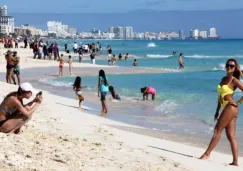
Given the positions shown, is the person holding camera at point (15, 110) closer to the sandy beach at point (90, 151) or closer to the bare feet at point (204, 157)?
the sandy beach at point (90, 151)

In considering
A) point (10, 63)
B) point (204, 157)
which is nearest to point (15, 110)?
point (204, 157)

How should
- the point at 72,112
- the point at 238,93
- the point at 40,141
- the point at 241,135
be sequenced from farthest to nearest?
the point at 238,93, the point at 72,112, the point at 241,135, the point at 40,141

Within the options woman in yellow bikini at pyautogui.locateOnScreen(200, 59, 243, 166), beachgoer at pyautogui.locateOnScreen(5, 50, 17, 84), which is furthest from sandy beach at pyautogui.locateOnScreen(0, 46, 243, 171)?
beachgoer at pyautogui.locateOnScreen(5, 50, 17, 84)

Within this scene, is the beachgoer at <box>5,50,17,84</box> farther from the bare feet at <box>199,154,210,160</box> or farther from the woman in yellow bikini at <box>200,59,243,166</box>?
the woman in yellow bikini at <box>200,59,243,166</box>

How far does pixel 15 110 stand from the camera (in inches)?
306

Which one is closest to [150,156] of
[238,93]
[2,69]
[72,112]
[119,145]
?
[119,145]

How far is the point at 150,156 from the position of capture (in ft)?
25.2

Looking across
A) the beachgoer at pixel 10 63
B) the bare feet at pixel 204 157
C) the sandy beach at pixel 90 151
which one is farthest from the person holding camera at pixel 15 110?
the beachgoer at pixel 10 63

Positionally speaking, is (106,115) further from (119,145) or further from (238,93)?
(238,93)

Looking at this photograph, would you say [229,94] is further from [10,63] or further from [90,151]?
[10,63]

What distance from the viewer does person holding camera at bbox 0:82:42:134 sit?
25.0 feet

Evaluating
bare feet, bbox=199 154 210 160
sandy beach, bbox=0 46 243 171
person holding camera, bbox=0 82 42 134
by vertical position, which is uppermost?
person holding camera, bbox=0 82 42 134

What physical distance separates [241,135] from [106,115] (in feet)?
13.5

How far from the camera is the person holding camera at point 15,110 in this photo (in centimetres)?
762
